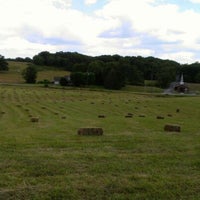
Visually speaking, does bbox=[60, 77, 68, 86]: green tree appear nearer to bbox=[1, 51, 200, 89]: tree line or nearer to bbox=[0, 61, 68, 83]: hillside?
bbox=[1, 51, 200, 89]: tree line

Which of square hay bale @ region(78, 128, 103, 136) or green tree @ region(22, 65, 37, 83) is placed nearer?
square hay bale @ region(78, 128, 103, 136)

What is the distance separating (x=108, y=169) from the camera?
8.20m

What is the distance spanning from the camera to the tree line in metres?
117

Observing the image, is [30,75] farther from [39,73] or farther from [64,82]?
[39,73]

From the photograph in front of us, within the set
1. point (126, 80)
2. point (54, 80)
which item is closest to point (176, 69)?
point (126, 80)

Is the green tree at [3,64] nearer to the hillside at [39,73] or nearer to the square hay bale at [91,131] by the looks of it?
the hillside at [39,73]

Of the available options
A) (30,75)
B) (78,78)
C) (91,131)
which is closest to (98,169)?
(91,131)

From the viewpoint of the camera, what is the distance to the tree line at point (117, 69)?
117 meters

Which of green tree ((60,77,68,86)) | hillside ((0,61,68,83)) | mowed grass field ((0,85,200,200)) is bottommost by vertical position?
green tree ((60,77,68,86))

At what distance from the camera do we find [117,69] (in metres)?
124

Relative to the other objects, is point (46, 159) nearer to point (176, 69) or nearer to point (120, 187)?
point (120, 187)

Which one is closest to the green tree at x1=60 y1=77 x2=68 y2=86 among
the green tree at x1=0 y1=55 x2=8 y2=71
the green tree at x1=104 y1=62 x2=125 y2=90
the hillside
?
the green tree at x1=104 y1=62 x2=125 y2=90

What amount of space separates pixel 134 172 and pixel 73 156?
1.93m

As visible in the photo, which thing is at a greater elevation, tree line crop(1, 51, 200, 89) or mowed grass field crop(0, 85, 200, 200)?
tree line crop(1, 51, 200, 89)
